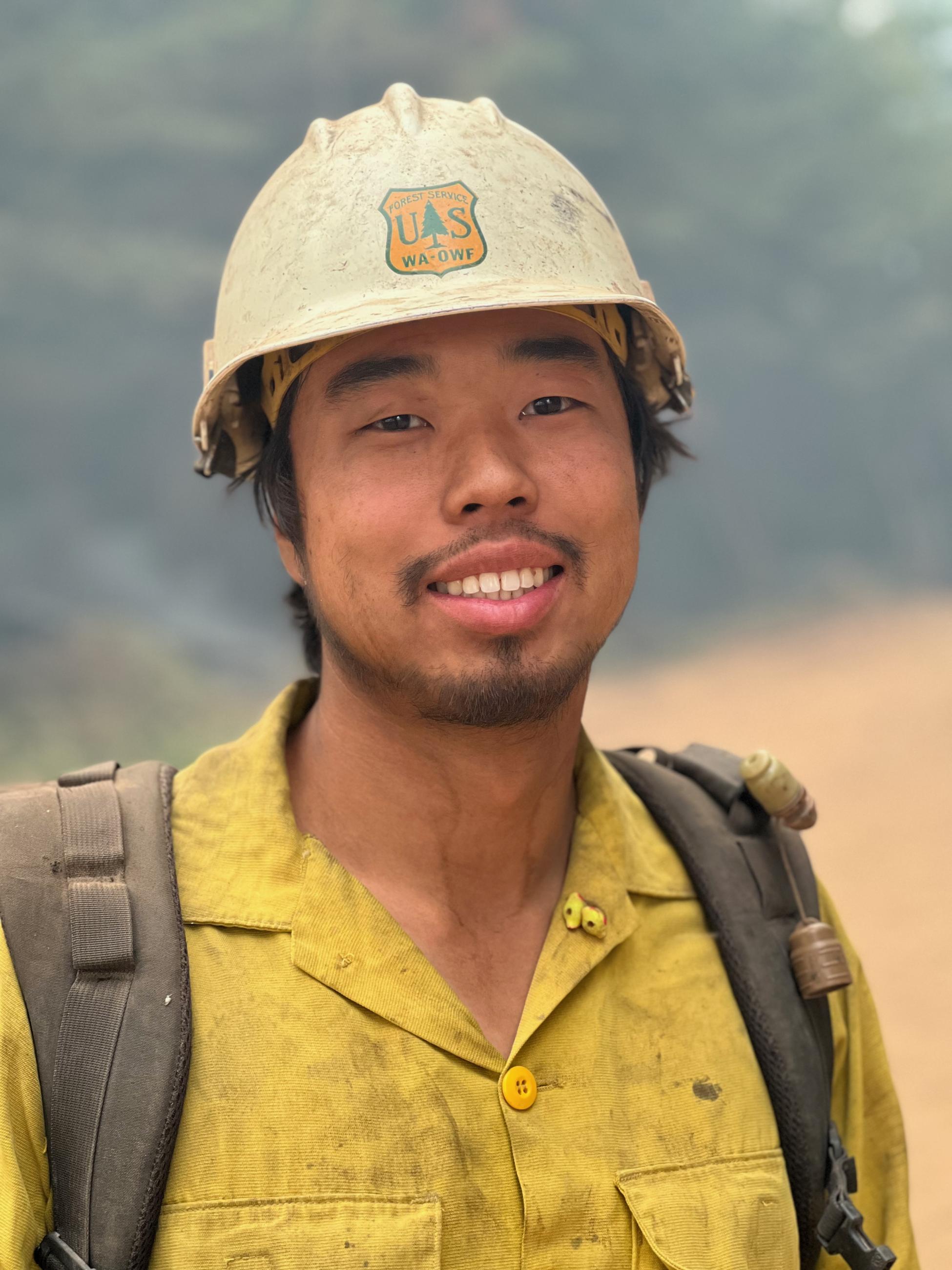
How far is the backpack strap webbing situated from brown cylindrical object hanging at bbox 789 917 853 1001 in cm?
2

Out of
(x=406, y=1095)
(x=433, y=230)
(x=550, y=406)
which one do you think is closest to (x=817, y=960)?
(x=406, y=1095)

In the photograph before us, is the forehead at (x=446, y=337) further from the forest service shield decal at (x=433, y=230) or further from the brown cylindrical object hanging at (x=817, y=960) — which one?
the brown cylindrical object hanging at (x=817, y=960)

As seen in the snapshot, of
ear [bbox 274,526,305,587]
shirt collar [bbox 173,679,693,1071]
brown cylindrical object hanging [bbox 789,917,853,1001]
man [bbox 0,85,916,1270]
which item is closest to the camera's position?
man [bbox 0,85,916,1270]

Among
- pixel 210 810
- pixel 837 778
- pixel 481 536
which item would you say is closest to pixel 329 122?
pixel 481 536

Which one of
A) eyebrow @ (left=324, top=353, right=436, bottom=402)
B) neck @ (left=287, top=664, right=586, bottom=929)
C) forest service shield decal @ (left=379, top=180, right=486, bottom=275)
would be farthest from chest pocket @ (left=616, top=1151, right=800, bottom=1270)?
forest service shield decal @ (left=379, top=180, right=486, bottom=275)

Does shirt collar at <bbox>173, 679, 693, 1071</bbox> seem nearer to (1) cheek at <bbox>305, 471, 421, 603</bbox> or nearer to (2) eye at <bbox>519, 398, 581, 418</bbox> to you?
(1) cheek at <bbox>305, 471, 421, 603</bbox>

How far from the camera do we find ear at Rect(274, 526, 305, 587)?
2.06 metres

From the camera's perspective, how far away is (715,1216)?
5.72 feet

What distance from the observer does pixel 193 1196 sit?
1.51 metres

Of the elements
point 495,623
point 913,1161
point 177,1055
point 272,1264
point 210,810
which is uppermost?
point 495,623

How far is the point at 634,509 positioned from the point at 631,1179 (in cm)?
92

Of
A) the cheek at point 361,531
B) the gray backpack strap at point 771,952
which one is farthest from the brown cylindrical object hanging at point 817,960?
the cheek at point 361,531

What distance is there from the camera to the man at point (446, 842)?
159 cm

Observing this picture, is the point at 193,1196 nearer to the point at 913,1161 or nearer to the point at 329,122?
the point at 329,122
